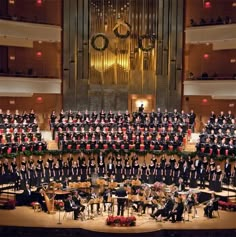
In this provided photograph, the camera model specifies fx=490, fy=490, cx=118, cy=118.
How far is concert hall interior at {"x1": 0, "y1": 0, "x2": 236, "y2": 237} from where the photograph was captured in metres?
13.5

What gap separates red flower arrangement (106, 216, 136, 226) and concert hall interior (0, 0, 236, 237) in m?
0.03

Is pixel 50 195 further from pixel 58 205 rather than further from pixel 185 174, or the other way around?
pixel 185 174

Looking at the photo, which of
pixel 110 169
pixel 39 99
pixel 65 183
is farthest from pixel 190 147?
pixel 39 99

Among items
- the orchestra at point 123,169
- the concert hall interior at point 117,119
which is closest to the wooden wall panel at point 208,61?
the concert hall interior at point 117,119

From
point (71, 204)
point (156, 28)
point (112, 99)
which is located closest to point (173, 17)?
point (156, 28)

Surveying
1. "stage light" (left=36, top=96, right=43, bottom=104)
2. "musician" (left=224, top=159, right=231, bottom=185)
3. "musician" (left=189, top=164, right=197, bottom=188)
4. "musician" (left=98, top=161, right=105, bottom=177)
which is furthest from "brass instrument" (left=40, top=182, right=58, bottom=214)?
"stage light" (left=36, top=96, right=43, bottom=104)

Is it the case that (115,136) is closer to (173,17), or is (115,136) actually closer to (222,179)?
(222,179)

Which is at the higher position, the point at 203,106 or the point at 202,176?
the point at 203,106

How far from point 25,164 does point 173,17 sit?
32.7 ft

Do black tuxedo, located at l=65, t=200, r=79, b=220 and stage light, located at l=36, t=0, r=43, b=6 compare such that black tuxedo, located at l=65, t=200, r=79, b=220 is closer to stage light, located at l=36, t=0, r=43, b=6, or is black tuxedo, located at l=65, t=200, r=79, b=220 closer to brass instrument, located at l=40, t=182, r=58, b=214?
brass instrument, located at l=40, t=182, r=58, b=214

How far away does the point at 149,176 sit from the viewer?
16.2 metres

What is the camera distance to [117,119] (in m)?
18.6

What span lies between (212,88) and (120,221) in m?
10.4

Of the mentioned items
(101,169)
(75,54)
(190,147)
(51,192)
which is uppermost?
(75,54)
